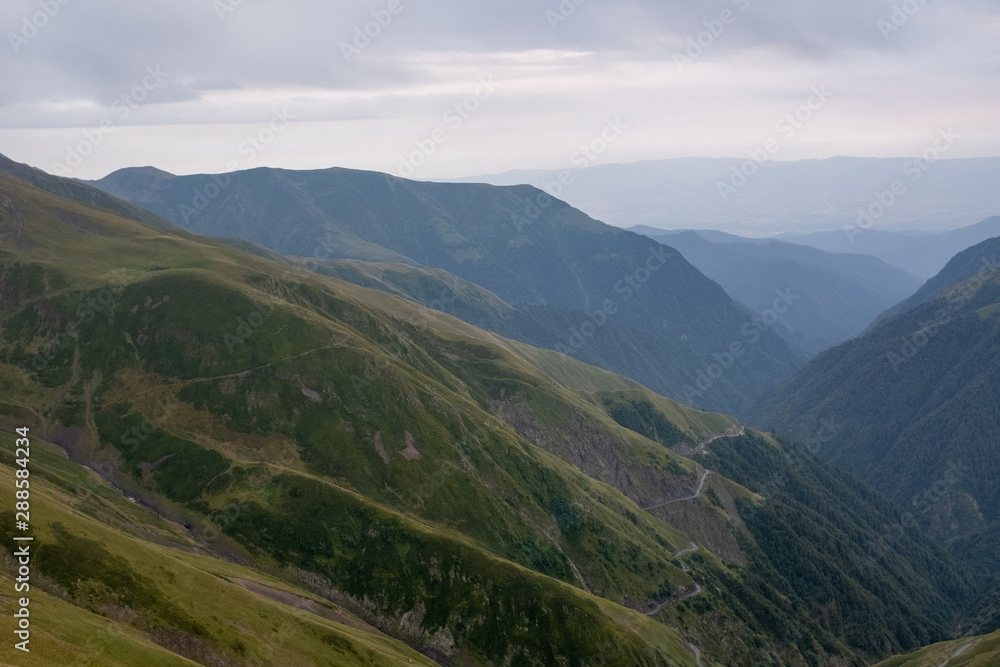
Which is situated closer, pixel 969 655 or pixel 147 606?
pixel 147 606

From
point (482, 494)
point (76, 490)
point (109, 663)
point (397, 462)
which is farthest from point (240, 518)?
point (109, 663)

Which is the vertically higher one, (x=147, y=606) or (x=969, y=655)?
(x=147, y=606)

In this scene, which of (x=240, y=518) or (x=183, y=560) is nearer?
(x=183, y=560)

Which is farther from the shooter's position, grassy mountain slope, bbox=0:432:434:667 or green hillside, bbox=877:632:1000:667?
green hillside, bbox=877:632:1000:667

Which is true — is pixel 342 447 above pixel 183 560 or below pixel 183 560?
above

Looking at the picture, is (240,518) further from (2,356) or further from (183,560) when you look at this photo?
(2,356)

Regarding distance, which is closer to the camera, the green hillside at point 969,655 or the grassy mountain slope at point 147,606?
the grassy mountain slope at point 147,606

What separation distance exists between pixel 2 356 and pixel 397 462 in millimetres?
106100

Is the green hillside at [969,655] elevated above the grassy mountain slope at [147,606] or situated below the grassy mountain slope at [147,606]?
below

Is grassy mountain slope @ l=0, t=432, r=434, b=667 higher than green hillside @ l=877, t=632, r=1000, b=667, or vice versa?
grassy mountain slope @ l=0, t=432, r=434, b=667

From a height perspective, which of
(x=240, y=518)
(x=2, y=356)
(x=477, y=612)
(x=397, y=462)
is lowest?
(x=477, y=612)

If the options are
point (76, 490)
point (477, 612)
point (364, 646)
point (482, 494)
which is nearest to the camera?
point (364, 646)

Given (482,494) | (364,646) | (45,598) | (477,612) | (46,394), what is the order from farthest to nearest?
(482,494), (46,394), (477,612), (364,646), (45,598)

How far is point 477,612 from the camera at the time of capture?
155m
